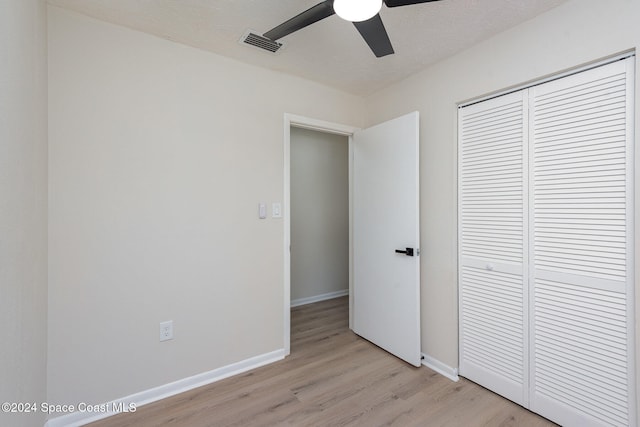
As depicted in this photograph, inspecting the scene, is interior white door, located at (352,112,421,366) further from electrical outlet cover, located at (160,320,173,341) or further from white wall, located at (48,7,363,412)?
electrical outlet cover, located at (160,320,173,341)

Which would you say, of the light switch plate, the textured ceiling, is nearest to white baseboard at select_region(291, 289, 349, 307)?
the light switch plate

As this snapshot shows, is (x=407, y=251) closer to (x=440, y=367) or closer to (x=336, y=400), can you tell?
(x=440, y=367)

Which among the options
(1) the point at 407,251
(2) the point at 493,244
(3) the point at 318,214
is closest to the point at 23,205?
(1) the point at 407,251

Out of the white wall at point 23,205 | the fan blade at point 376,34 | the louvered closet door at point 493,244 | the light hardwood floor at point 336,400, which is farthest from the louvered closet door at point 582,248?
the white wall at point 23,205

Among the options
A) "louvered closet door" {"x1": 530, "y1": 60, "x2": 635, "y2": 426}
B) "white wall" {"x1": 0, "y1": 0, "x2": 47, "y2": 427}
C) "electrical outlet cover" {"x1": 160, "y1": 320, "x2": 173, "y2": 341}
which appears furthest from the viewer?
"electrical outlet cover" {"x1": 160, "y1": 320, "x2": 173, "y2": 341}

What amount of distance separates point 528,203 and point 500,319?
2.57 feet

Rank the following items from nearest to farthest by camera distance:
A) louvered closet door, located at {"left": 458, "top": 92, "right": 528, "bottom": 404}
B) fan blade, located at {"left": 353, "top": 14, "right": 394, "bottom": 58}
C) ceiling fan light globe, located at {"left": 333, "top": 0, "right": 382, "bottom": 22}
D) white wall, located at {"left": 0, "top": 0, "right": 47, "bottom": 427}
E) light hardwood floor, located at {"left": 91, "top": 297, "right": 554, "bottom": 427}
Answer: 1. white wall, located at {"left": 0, "top": 0, "right": 47, "bottom": 427}
2. ceiling fan light globe, located at {"left": 333, "top": 0, "right": 382, "bottom": 22}
3. fan blade, located at {"left": 353, "top": 14, "right": 394, "bottom": 58}
4. light hardwood floor, located at {"left": 91, "top": 297, "right": 554, "bottom": 427}
5. louvered closet door, located at {"left": 458, "top": 92, "right": 528, "bottom": 404}

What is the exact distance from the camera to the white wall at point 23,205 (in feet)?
2.95

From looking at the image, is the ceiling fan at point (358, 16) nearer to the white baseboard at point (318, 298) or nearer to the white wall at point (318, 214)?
the white wall at point (318, 214)

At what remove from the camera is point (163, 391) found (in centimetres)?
194

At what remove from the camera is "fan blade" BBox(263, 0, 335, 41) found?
1267 millimetres

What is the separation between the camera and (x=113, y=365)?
1.80 meters

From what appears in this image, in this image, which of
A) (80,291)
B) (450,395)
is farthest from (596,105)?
(80,291)

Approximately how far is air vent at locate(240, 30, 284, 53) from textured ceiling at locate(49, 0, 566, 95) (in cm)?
5
